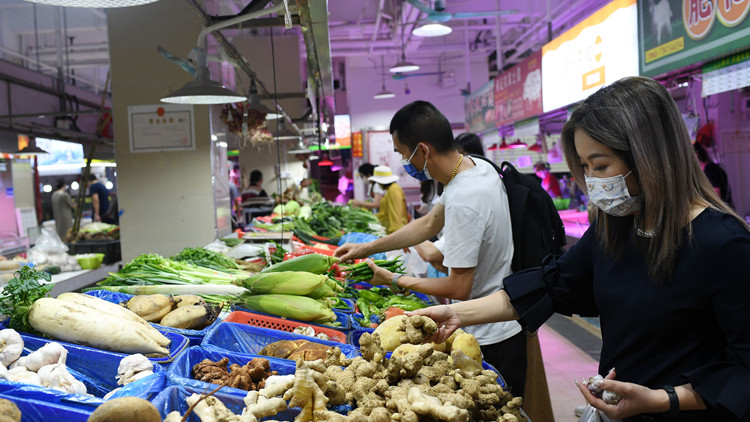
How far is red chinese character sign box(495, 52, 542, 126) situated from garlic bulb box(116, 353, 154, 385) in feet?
26.4

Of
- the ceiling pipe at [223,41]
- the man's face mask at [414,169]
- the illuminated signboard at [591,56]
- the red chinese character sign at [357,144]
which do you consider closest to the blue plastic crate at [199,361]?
the man's face mask at [414,169]

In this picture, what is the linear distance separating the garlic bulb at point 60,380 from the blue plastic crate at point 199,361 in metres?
0.31

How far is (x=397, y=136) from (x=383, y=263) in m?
1.07

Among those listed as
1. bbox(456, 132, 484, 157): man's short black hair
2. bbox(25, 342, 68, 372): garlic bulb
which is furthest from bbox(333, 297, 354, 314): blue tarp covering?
bbox(456, 132, 484, 157): man's short black hair

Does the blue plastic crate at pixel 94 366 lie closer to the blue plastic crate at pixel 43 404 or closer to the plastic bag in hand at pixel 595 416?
the blue plastic crate at pixel 43 404

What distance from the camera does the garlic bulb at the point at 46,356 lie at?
1.91m

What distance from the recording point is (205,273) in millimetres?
3570

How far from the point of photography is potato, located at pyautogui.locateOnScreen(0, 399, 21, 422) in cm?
145

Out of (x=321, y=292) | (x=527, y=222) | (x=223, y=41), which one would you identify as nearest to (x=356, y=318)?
(x=321, y=292)

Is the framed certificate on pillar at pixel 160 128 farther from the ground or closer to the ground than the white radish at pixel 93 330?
farther from the ground

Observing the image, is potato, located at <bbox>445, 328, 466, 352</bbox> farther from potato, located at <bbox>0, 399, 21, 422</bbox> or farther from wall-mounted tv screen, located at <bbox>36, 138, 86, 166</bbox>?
wall-mounted tv screen, located at <bbox>36, 138, 86, 166</bbox>

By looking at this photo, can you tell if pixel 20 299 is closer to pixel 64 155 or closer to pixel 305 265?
pixel 305 265

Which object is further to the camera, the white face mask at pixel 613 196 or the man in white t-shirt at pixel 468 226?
the man in white t-shirt at pixel 468 226

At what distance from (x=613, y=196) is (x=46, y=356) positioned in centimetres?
205
